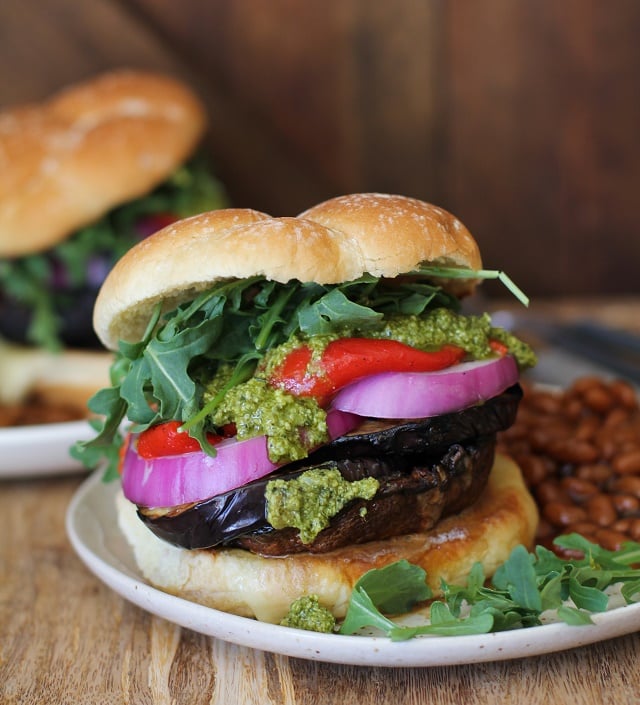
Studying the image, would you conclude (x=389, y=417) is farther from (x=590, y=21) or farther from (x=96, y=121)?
(x=590, y=21)

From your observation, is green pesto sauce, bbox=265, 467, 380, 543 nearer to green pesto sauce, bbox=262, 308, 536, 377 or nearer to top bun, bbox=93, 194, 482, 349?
green pesto sauce, bbox=262, 308, 536, 377

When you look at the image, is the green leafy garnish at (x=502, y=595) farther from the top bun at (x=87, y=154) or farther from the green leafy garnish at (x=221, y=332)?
the top bun at (x=87, y=154)

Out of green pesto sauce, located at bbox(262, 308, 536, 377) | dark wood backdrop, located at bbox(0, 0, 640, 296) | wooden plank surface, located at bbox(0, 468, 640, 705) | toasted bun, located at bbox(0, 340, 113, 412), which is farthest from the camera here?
dark wood backdrop, located at bbox(0, 0, 640, 296)

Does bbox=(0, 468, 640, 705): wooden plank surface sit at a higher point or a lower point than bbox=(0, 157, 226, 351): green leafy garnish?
higher

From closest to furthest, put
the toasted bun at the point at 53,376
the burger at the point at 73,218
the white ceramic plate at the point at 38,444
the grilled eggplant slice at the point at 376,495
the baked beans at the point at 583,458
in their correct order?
the grilled eggplant slice at the point at 376,495 → the baked beans at the point at 583,458 → the white ceramic plate at the point at 38,444 → the toasted bun at the point at 53,376 → the burger at the point at 73,218

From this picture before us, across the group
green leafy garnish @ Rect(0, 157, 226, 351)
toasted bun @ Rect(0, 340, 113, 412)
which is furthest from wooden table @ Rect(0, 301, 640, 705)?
green leafy garnish @ Rect(0, 157, 226, 351)

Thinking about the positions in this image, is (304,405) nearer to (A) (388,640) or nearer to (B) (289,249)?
(B) (289,249)

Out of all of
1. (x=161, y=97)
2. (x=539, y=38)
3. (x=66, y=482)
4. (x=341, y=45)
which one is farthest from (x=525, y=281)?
(x=66, y=482)

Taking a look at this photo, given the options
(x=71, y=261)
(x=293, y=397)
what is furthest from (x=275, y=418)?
(x=71, y=261)

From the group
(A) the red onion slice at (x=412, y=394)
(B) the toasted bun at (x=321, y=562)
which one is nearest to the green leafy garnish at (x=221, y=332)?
(A) the red onion slice at (x=412, y=394)
